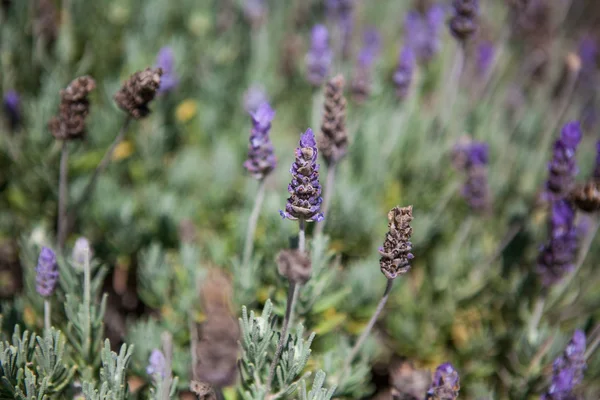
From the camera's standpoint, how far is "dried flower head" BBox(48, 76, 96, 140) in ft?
Answer: 6.53

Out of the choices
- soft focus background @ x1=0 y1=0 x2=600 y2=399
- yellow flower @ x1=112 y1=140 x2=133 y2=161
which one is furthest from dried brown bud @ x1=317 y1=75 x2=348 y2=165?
yellow flower @ x1=112 y1=140 x2=133 y2=161

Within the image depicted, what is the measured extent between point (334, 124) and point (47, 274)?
43.6 inches

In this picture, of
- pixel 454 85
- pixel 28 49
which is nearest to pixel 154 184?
pixel 28 49

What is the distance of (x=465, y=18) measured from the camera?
266 cm

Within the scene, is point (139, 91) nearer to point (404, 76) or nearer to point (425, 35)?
point (404, 76)

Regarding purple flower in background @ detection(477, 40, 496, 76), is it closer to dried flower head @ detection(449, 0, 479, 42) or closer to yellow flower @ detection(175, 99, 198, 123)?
dried flower head @ detection(449, 0, 479, 42)

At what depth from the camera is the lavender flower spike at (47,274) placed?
70.0 inches

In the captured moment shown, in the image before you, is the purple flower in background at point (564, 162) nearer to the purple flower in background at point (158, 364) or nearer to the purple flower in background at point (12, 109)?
the purple flower in background at point (158, 364)

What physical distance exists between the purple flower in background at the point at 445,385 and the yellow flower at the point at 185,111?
212 cm

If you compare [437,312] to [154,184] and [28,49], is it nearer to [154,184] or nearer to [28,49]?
[154,184]

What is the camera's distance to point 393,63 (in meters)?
4.02

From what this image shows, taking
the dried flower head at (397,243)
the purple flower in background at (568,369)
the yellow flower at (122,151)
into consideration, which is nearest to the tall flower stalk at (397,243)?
the dried flower head at (397,243)

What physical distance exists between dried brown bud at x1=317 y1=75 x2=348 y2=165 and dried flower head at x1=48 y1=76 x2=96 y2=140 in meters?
0.86

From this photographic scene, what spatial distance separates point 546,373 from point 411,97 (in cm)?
167
